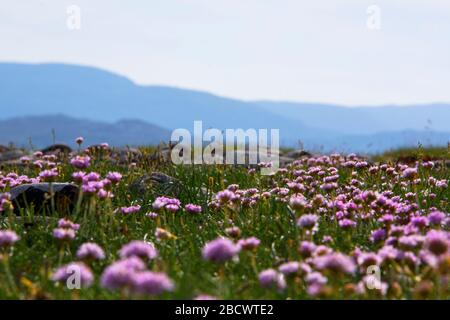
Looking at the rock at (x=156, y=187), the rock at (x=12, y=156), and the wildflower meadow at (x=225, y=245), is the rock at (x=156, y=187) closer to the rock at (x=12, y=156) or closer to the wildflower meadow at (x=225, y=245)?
the wildflower meadow at (x=225, y=245)

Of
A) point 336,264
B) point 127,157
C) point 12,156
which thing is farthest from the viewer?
point 12,156

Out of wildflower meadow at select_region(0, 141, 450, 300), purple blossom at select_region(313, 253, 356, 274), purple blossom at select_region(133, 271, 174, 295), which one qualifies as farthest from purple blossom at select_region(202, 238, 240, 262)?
purple blossom at select_region(133, 271, 174, 295)

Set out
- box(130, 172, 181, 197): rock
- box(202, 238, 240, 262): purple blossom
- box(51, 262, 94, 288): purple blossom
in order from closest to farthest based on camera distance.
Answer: box(51, 262, 94, 288): purple blossom → box(202, 238, 240, 262): purple blossom → box(130, 172, 181, 197): rock

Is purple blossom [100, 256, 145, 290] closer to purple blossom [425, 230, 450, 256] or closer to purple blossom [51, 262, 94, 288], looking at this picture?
purple blossom [51, 262, 94, 288]

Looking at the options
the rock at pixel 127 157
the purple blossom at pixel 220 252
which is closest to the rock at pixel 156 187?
the rock at pixel 127 157

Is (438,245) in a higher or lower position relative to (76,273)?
higher

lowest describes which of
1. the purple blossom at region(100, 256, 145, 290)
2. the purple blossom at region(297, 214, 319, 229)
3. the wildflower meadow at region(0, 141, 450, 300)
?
the wildflower meadow at region(0, 141, 450, 300)

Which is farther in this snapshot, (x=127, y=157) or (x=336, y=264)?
(x=127, y=157)

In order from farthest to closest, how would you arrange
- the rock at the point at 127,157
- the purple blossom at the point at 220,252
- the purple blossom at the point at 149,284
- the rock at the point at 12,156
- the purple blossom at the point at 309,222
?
the rock at the point at 12,156 → the rock at the point at 127,157 → the purple blossom at the point at 309,222 → the purple blossom at the point at 220,252 → the purple blossom at the point at 149,284

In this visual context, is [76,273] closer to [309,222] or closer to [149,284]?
[149,284]

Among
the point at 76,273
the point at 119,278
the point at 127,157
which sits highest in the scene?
the point at 127,157

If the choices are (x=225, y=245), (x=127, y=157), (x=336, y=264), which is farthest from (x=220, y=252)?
(x=127, y=157)
